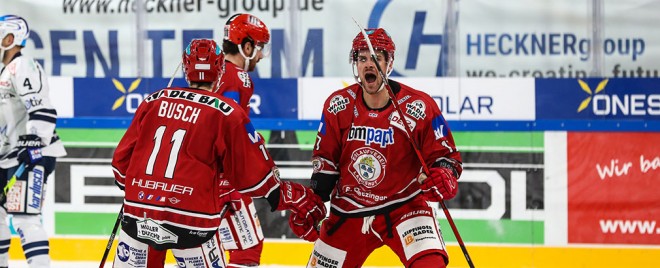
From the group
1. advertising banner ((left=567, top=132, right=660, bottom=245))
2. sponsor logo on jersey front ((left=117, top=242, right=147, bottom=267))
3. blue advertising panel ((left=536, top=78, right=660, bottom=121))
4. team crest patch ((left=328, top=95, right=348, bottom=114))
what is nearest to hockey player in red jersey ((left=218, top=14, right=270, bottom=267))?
team crest patch ((left=328, top=95, right=348, bottom=114))

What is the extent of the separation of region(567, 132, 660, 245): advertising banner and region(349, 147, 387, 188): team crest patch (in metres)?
2.26

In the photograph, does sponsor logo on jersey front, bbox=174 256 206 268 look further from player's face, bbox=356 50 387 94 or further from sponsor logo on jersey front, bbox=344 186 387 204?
player's face, bbox=356 50 387 94

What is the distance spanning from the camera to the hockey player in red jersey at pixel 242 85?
18.1 ft

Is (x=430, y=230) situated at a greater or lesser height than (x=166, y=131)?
lesser

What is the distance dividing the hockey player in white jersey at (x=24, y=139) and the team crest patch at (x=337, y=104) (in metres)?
1.92

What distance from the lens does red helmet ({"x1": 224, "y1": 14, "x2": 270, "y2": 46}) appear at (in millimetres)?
5598

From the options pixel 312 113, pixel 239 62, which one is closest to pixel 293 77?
pixel 312 113

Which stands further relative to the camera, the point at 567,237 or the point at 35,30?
the point at 35,30

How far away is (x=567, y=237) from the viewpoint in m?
6.70

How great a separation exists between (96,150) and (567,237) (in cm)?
267

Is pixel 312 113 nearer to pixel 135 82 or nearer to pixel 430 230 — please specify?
pixel 135 82

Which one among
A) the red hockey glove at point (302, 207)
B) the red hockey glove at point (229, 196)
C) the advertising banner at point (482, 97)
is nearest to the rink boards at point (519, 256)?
the advertising banner at point (482, 97)

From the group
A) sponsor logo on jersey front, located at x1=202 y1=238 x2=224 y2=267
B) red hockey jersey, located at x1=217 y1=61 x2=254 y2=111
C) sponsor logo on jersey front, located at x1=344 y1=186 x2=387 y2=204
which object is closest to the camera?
sponsor logo on jersey front, located at x1=202 y1=238 x2=224 y2=267

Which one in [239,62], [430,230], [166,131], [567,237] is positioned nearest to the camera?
[166,131]
